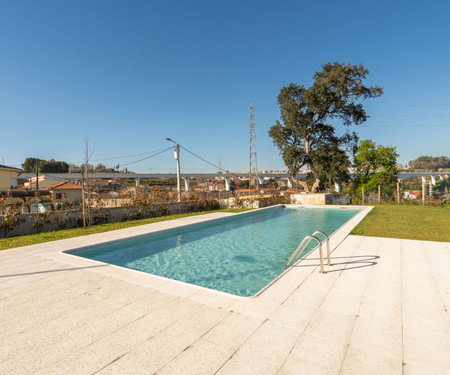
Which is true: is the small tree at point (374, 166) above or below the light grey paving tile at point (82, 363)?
above

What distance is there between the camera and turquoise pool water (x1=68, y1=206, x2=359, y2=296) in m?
4.67

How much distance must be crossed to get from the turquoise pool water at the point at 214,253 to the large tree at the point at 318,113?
1199cm

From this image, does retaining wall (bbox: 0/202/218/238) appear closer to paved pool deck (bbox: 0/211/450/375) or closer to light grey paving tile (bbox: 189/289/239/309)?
paved pool deck (bbox: 0/211/450/375)

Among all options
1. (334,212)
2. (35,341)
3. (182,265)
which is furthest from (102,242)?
(334,212)

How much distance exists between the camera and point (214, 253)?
6281 millimetres

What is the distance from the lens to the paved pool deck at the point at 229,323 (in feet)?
6.16

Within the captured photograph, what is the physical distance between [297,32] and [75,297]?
63.1 feet

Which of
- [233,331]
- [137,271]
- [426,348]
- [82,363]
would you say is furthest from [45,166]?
[426,348]

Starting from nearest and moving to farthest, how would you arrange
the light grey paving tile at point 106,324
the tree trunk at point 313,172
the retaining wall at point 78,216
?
the light grey paving tile at point 106,324, the retaining wall at point 78,216, the tree trunk at point 313,172

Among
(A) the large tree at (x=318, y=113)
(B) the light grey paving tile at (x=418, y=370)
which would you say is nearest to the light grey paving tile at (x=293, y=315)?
(B) the light grey paving tile at (x=418, y=370)

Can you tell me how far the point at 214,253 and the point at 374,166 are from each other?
16.8m

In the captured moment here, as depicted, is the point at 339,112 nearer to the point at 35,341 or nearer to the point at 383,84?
the point at 383,84

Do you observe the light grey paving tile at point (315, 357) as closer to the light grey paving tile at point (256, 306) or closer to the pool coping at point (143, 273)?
→ the light grey paving tile at point (256, 306)

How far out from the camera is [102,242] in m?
6.22
